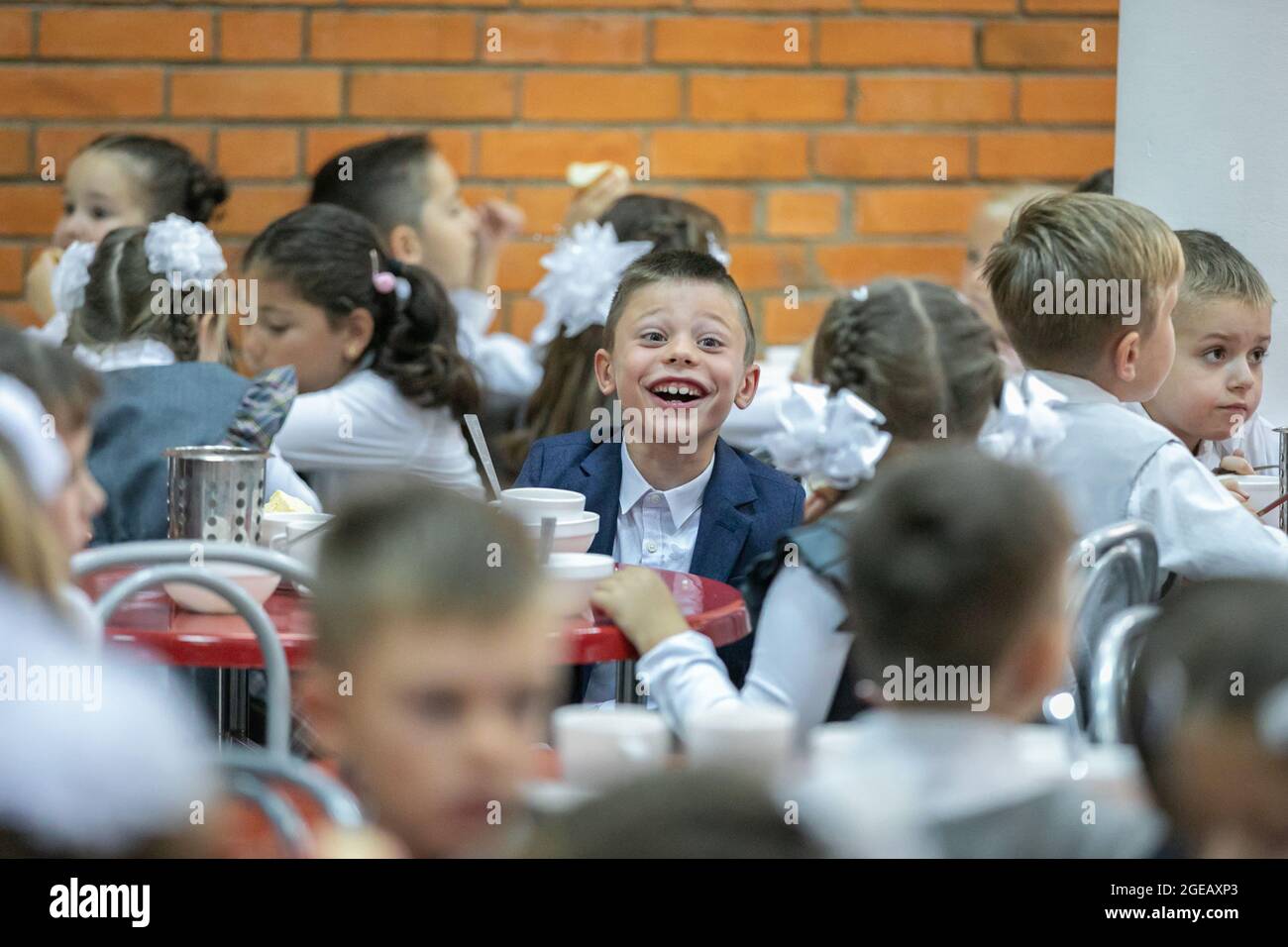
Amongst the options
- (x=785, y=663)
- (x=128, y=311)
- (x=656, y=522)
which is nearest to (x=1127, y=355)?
(x=656, y=522)

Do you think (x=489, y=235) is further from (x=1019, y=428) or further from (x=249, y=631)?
(x=249, y=631)

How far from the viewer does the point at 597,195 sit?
14.8ft

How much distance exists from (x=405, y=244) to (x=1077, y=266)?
2168 millimetres

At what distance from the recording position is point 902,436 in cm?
212

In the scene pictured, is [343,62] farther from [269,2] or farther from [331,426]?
[331,426]

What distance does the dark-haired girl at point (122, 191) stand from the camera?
4.24 meters

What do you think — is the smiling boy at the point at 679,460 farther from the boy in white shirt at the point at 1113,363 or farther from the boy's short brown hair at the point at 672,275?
the boy in white shirt at the point at 1113,363

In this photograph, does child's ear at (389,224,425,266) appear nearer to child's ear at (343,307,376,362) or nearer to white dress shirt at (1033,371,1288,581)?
child's ear at (343,307,376,362)

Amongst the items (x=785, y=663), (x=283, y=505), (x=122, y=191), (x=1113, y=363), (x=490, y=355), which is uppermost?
(x=122, y=191)

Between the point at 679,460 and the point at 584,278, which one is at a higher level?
the point at 584,278

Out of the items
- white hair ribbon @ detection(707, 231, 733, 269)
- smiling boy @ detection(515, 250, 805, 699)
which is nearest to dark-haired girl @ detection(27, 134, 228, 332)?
white hair ribbon @ detection(707, 231, 733, 269)
